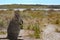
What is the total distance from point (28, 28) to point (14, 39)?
11.6ft

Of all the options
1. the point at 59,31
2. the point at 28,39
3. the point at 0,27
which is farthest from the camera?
the point at 0,27

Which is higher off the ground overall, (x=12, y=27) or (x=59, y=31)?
(x=12, y=27)

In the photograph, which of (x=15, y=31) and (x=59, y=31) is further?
(x=59, y=31)

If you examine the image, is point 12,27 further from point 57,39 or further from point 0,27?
point 0,27

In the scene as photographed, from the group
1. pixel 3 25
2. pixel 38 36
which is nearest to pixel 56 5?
pixel 3 25

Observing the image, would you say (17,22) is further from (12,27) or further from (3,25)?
(3,25)

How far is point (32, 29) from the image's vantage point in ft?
37.4

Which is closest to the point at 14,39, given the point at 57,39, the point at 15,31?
the point at 15,31

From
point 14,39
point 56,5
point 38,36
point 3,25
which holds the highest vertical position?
point 14,39

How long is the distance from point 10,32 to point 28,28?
12.2ft

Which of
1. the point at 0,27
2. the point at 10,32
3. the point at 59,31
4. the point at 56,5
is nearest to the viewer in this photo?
the point at 10,32

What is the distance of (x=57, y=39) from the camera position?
948 centimetres

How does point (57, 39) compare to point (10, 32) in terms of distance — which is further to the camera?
point (57, 39)

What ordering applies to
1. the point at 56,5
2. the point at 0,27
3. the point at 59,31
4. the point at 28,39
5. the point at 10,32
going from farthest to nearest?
the point at 56,5 → the point at 0,27 → the point at 59,31 → the point at 28,39 → the point at 10,32
